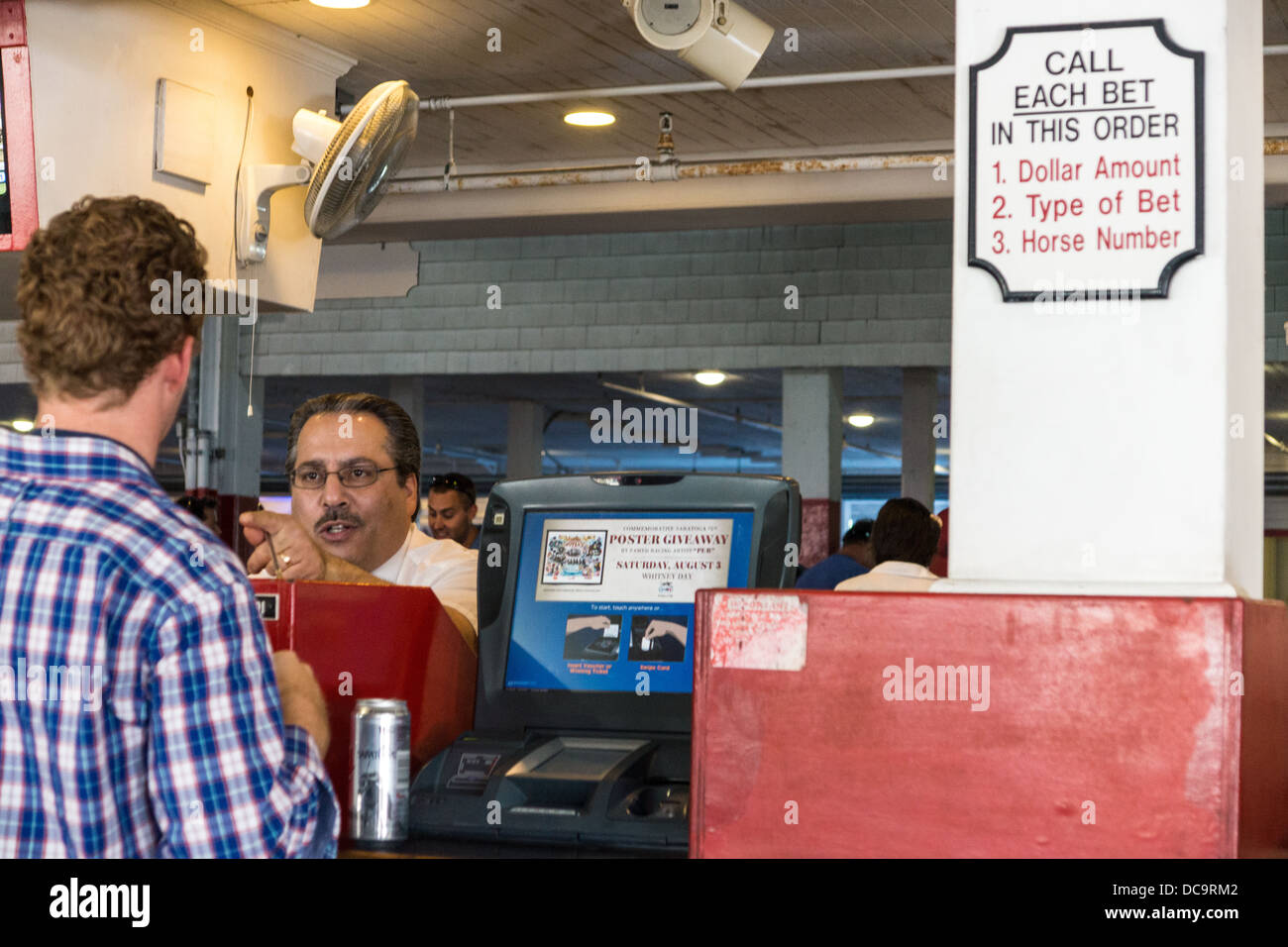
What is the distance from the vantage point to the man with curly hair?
1451 millimetres

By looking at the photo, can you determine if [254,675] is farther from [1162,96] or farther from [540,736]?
[1162,96]

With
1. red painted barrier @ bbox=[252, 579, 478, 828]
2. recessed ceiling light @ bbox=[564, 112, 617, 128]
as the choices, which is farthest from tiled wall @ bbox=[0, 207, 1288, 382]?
red painted barrier @ bbox=[252, 579, 478, 828]

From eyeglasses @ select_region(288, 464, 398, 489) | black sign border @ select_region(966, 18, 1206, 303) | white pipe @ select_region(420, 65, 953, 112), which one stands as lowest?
eyeglasses @ select_region(288, 464, 398, 489)

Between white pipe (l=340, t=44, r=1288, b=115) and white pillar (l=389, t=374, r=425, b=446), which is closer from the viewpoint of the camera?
white pipe (l=340, t=44, r=1288, b=115)

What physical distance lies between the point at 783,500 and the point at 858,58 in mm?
4385

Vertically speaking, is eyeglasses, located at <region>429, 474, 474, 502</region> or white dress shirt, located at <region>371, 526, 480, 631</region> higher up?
eyeglasses, located at <region>429, 474, 474, 502</region>

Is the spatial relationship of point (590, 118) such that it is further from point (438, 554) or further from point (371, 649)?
point (371, 649)

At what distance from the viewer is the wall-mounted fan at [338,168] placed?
16.0 feet

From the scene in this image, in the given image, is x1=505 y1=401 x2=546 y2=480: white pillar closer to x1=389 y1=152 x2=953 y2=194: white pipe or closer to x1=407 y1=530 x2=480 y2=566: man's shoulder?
x1=389 y1=152 x2=953 y2=194: white pipe

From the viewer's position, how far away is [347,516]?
324 centimetres

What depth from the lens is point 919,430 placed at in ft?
34.7

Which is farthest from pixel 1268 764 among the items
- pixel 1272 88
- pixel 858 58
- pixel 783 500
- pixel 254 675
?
pixel 1272 88

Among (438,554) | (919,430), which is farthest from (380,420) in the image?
(919,430)

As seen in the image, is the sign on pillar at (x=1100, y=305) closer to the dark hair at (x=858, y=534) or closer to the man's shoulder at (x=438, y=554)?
the man's shoulder at (x=438, y=554)
